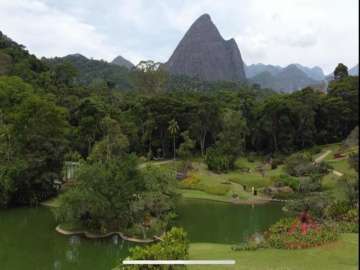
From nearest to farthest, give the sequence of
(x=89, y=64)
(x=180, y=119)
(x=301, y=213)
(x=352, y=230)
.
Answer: (x=352, y=230), (x=301, y=213), (x=180, y=119), (x=89, y=64)

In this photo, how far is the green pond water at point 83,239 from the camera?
18281 millimetres

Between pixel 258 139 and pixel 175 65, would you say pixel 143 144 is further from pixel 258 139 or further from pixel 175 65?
pixel 175 65

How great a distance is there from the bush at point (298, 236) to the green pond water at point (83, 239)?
488 cm

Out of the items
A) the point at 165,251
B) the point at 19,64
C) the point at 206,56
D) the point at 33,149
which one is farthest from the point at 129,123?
the point at 206,56

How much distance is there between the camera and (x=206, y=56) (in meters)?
156

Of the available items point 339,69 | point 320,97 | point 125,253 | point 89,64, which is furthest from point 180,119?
point 89,64

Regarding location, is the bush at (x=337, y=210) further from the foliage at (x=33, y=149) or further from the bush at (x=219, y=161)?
the bush at (x=219, y=161)

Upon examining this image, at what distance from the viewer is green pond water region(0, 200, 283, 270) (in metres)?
18.3

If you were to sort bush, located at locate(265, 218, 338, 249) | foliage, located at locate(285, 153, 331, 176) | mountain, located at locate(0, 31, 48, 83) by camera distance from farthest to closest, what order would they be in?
mountain, located at locate(0, 31, 48, 83) < foliage, located at locate(285, 153, 331, 176) < bush, located at locate(265, 218, 338, 249)

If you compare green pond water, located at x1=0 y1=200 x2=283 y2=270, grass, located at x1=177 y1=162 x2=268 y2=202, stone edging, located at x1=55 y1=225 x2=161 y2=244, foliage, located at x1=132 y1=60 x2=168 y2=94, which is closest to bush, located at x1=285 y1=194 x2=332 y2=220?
green pond water, located at x1=0 y1=200 x2=283 y2=270

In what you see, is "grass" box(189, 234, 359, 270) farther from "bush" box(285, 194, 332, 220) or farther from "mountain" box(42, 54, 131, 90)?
"mountain" box(42, 54, 131, 90)

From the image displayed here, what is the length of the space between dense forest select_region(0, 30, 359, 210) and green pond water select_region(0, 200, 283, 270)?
3896 mm

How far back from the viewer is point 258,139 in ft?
163

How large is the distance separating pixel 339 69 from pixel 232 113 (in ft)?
83.8
